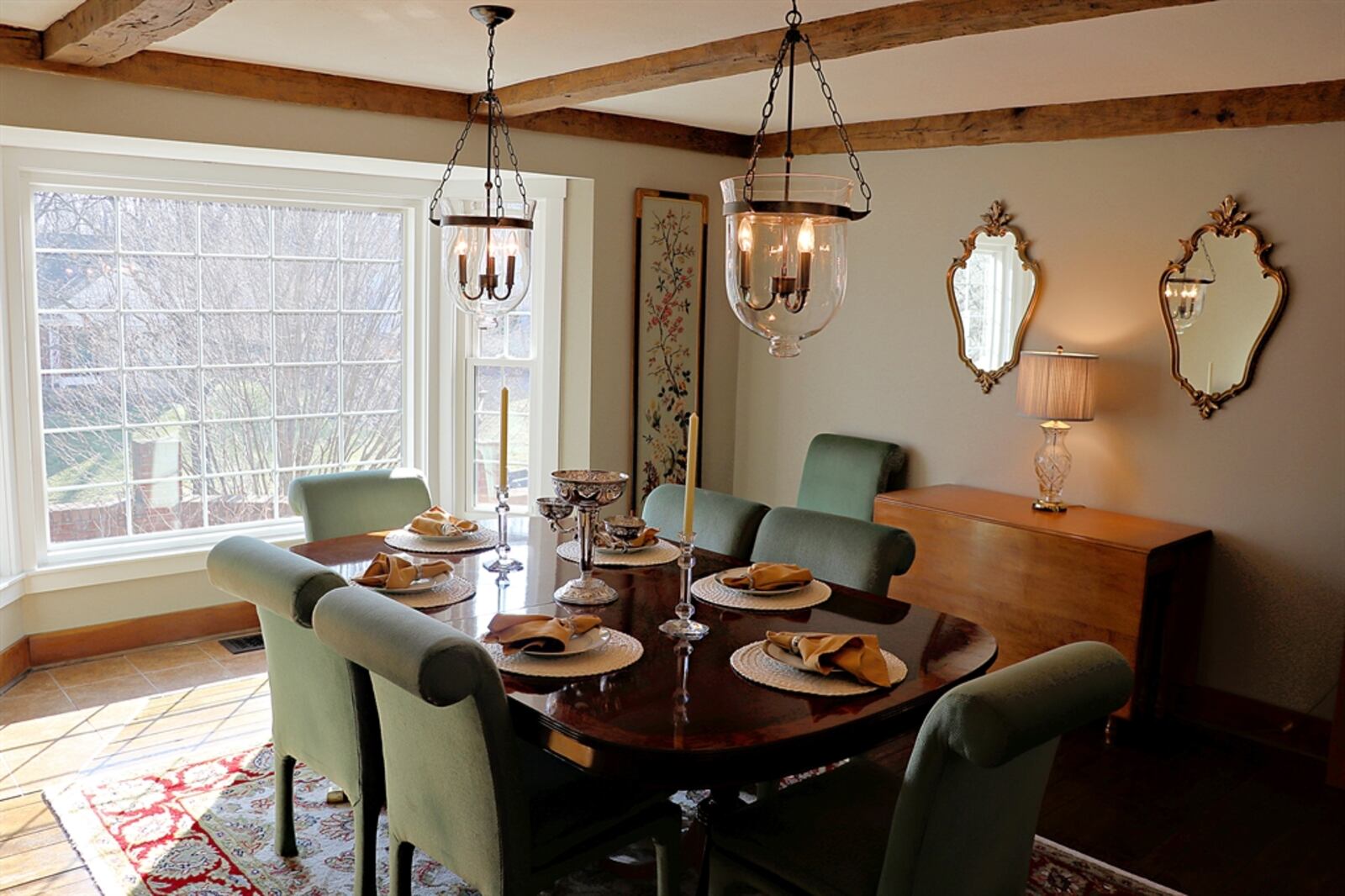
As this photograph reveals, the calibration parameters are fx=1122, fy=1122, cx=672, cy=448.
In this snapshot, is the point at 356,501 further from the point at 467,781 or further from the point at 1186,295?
the point at 1186,295

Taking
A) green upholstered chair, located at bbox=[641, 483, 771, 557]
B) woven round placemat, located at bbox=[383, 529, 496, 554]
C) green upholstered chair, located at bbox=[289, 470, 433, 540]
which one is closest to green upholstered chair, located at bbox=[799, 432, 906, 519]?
green upholstered chair, located at bbox=[641, 483, 771, 557]

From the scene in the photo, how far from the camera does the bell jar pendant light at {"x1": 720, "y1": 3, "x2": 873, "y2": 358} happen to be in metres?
2.23

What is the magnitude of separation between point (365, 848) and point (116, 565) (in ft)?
7.90

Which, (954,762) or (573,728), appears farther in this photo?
(573,728)

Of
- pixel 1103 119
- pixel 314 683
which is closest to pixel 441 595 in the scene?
pixel 314 683

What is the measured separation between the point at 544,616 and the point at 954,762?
92 cm

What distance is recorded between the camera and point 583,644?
2.29 meters

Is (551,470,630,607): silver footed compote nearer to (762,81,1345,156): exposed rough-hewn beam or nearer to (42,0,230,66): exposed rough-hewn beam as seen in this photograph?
(42,0,230,66): exposed rough-hewn beam

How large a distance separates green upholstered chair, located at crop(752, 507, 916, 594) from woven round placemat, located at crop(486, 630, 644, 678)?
85 cm

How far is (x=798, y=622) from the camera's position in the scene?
257cm

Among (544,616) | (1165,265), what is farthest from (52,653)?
(1165,265)

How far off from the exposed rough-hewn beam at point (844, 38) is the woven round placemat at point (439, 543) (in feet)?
4.99

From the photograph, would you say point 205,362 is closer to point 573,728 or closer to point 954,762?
point 573,728

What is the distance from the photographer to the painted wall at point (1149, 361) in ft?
12.2
